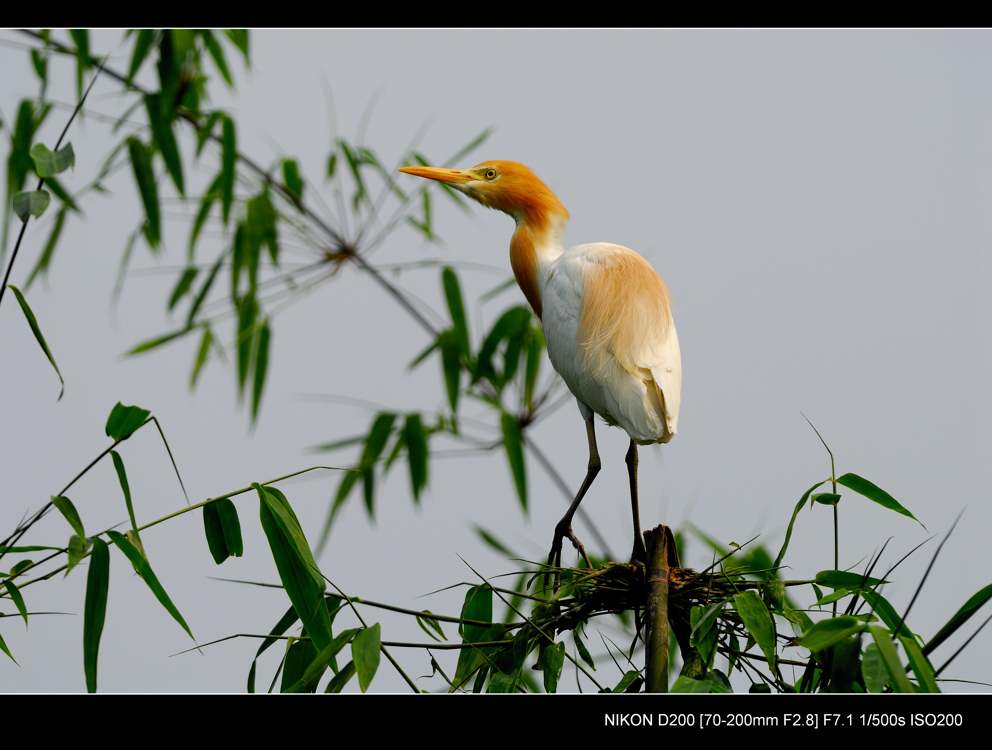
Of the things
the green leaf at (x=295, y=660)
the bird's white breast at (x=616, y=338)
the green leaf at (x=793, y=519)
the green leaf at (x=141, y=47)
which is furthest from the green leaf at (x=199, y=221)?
the green leaf at (x=793, y=519)

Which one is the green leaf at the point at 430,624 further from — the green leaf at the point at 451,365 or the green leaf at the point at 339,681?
the green leaf at the point at 451,365

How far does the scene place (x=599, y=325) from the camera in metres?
1.28

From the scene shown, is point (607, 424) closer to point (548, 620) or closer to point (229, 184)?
point (548, 620)

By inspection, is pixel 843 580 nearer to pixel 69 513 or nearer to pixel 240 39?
pixel 69 513

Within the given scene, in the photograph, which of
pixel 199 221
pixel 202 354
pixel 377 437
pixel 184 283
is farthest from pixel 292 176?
pixel 377 437

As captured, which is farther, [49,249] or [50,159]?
[49,249]

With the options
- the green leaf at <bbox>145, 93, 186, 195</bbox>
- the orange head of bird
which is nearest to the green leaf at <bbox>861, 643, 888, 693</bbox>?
the orange head of bird

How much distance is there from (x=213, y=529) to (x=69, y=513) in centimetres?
16

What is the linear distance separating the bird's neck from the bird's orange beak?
0.14 m

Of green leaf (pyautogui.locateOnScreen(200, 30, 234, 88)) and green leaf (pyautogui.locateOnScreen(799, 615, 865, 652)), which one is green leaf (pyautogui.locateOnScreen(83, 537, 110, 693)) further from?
green leaf (pyautogui.locateOnScreen(200, 30, 234, 88))

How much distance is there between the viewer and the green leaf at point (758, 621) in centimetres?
77

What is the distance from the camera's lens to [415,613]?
0.79 metres

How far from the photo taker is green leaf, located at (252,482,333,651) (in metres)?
0.78
